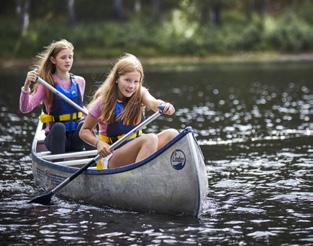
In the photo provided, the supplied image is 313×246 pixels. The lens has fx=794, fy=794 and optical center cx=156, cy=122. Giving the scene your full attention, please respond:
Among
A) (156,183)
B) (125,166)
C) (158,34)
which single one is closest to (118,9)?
(158,34)

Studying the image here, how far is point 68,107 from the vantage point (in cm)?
1109

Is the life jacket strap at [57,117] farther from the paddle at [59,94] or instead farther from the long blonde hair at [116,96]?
the long blonde hair at [116,96]

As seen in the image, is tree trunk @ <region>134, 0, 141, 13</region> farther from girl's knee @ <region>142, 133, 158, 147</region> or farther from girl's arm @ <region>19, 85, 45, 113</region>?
girl's knee @ <region>142, 133, 158, 147</region>

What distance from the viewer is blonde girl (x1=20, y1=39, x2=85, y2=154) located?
10734mm

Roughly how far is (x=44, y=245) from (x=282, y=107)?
46.8ft

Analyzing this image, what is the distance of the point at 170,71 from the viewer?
37.0 m

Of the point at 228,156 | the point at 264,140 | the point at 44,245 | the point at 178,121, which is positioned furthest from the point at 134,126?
the point at 178,121

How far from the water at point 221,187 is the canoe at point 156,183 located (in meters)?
0.14

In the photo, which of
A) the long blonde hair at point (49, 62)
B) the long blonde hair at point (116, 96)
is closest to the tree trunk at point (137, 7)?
the long blonde hair at point (49, 62)

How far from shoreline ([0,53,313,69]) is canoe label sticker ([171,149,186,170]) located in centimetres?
3288

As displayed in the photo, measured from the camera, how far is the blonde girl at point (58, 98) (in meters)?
10.7

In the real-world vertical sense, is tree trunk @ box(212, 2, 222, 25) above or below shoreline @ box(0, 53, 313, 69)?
above

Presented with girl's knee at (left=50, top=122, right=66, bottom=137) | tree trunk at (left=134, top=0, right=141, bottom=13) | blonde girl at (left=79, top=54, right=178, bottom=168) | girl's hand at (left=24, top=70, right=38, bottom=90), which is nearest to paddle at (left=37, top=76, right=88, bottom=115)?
girl's hand at (left=24, top=70, right=38, bottom=90)

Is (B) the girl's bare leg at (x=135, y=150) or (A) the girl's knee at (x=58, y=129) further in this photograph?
(A) the girl's knee at (x=58, y=129)
